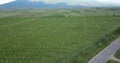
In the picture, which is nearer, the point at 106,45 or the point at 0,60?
the point at 0,60

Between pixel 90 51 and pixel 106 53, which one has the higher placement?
pixel 106 53

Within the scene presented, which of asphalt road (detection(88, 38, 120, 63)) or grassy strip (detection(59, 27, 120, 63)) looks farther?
grassy strip (detection(59, 27, 120, 63))

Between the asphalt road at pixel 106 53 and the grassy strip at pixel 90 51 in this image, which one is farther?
the grassy strip at pixel 90 51

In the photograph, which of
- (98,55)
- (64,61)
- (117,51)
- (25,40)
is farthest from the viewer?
(25,40)

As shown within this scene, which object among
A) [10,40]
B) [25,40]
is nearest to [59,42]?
[25,40]

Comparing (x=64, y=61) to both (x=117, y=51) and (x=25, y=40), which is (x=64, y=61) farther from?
(x=25, y=40)

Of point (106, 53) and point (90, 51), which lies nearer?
point (106, 53)

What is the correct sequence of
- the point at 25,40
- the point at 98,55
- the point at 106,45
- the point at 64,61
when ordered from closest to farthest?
the point at 64,61, the point at 98,55, the point at 106,45, the point at 25,40

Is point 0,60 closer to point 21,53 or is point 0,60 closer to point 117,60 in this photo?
point 21,53
